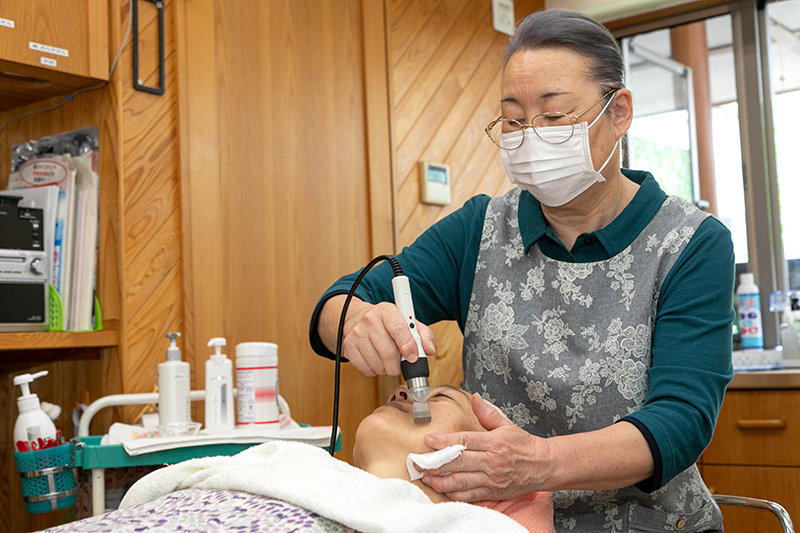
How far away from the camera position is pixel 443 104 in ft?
9.33

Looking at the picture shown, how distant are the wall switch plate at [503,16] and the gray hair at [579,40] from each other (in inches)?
74.1

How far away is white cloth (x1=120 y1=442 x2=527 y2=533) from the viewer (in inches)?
32.1

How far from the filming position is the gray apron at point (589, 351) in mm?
1243

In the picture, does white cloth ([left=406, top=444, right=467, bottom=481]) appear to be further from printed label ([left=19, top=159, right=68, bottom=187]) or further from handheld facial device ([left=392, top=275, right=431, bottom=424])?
printed label ([left=19, top=159, right=68, bottom=187])

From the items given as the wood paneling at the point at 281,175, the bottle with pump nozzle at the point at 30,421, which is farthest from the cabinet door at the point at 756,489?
the bottle with pump nozzle at the point at 30,421

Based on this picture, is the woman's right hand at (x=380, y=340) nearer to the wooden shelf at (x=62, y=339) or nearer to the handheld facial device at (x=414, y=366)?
the handheld facial device at (x=414, y=366)

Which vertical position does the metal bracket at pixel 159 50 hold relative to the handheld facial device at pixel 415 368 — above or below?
above

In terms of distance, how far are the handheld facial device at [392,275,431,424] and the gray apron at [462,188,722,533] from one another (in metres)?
0.30

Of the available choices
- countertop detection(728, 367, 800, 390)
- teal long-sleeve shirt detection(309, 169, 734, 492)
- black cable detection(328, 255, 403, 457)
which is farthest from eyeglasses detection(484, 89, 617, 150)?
countertop detection(728, 367, 800, 390)

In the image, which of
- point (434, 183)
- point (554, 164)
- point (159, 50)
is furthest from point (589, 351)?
point (434, 183)

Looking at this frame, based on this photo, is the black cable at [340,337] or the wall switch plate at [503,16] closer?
the black cable at [340,337]

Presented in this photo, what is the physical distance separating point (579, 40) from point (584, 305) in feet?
1.52

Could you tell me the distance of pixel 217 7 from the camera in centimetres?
205

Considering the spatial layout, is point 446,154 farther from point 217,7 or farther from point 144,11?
point 144,11
